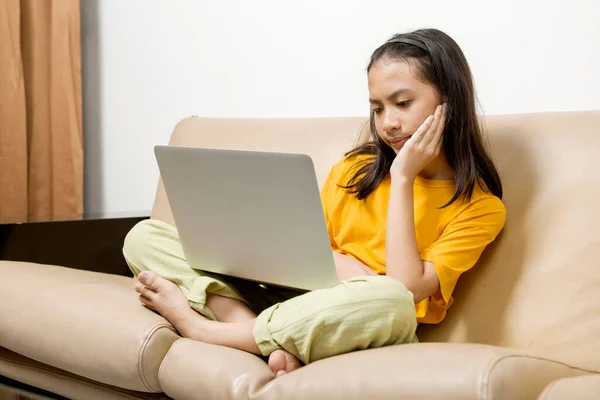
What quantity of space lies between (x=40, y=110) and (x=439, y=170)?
1560mm

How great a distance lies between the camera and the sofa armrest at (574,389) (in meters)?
0.93

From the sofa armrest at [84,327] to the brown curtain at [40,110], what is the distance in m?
0.91

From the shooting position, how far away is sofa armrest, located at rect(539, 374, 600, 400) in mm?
932

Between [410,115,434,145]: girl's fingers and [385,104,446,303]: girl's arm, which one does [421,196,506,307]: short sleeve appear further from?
[410,115,434,145]: girl's fingers

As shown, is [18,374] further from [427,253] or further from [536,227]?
[536,227]

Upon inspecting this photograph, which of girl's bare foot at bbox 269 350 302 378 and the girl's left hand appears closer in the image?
girl's bare foot at bbox 269 350 302 378

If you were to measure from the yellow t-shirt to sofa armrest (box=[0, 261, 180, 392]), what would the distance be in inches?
16.6

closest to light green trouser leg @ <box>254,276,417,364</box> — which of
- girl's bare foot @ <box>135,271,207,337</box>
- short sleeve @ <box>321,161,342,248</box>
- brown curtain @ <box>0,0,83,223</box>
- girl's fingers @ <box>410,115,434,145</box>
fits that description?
girl's bare foot @ <box>135,271,207,337</box>

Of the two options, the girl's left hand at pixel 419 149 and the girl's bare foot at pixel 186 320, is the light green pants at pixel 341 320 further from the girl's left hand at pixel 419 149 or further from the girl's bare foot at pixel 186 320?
the girl's left hand at pixel 419 149

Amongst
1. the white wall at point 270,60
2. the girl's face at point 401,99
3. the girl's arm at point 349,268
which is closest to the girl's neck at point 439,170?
the girl's face at point 401,99

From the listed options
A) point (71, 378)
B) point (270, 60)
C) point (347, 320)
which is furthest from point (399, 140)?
point (270, 60)

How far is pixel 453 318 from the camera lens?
152 cm

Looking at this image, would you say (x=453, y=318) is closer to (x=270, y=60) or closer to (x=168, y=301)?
(x=168, y=301)

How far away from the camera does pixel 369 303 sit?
3.97 ft
